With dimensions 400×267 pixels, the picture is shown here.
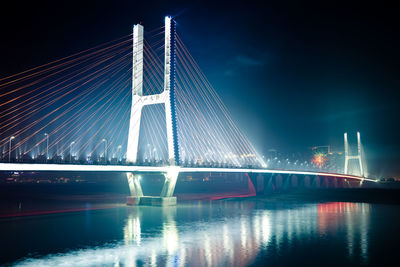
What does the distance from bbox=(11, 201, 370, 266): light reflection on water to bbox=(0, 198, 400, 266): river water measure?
35 mm

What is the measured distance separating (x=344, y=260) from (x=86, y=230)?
1391 centimetres

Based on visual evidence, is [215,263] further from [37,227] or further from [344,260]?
[37,227]

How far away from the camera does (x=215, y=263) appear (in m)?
13.7

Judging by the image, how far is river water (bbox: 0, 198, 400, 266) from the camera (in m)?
14.5

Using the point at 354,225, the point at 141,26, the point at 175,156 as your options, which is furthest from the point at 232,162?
the point at 354,225

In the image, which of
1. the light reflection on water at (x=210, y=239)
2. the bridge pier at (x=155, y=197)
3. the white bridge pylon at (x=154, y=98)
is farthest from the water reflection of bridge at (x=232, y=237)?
the white bridge pylon at (x=154, y=98)

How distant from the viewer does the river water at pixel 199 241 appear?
47.7 ft

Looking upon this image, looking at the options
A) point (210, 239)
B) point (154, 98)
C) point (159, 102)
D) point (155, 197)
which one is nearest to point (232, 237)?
point (210, 239)

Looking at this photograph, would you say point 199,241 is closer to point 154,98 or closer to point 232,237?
point 232,237

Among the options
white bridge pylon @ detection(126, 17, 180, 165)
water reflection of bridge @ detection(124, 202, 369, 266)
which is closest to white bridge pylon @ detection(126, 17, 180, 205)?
white bridge pylon @ detection(126, 17, 180, 165)

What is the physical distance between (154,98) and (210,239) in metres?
16.7

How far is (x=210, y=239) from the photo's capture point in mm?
18891

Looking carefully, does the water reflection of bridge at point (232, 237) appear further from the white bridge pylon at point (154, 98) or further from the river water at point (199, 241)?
the white bridge pylon at point (154, 98)

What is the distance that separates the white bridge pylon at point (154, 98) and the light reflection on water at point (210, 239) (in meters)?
5.57
